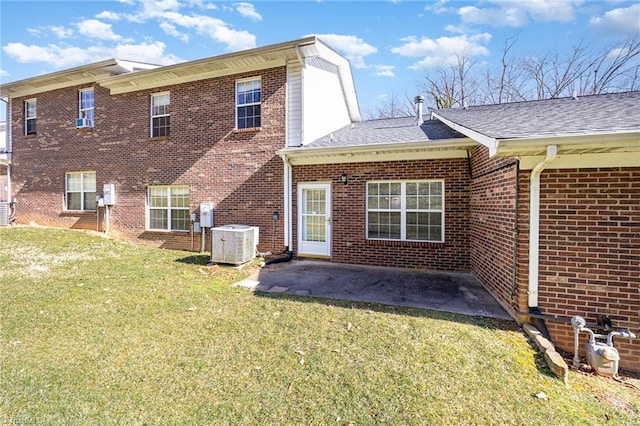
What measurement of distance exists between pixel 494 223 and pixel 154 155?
1009 cm

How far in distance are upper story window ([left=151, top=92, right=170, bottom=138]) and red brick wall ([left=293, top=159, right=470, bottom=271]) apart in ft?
16.7

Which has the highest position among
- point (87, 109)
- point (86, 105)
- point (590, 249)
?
point (86, 105)

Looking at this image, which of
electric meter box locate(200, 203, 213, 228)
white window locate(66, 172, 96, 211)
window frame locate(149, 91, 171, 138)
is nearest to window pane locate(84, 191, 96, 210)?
white window locate(66, 172, 96, 211)

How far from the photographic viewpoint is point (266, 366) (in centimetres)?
341

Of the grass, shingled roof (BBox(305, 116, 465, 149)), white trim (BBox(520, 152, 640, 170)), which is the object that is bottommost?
the grass

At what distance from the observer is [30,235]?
1010cm

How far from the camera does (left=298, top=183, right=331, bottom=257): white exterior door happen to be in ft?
27.8

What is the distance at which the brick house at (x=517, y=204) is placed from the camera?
4.22m

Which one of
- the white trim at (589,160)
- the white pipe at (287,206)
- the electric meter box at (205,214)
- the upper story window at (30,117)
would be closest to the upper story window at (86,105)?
the upper story window at (30,117)

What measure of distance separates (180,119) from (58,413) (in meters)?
9.07

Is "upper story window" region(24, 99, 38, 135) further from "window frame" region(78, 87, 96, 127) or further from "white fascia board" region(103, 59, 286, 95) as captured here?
"white fascia board" region(103, 59, 286, 95)

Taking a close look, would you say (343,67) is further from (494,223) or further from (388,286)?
(388,286)

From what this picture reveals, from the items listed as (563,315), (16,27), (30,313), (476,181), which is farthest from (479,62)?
(30,313)

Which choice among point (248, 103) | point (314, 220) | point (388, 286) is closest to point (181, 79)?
point (248, 103)
